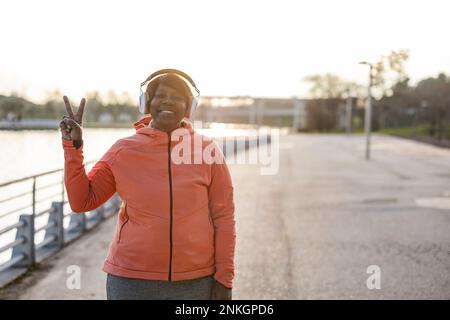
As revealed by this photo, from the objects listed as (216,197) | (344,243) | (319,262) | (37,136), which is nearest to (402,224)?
(344,243)

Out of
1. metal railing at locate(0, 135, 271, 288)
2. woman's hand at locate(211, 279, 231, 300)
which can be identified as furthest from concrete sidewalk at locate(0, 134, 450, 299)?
woman's hand at locate(211, 279, 231, 300)

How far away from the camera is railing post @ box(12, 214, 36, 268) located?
6.81 meters

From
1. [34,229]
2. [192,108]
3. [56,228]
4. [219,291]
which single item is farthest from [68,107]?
[56,228]

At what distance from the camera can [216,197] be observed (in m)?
2.78

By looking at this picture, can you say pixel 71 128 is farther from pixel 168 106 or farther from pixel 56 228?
pixel 56 228

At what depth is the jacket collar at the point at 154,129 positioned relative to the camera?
269cm

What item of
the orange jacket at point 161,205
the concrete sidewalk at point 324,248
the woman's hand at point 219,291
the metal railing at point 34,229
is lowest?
the concrete sidewalk at point 324,248

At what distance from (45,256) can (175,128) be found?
17.2ft

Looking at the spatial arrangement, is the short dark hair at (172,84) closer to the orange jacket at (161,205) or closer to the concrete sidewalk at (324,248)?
the orange jacket at (161,205)

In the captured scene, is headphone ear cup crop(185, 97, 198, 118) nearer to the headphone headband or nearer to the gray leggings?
the headphone headband

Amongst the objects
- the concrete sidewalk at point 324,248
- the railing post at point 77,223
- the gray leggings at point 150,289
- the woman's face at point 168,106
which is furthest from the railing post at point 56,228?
the woman's face at point 168,106

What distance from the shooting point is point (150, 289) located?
2.69 metres

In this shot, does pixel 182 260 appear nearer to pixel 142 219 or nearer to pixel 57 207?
pixel 142 219

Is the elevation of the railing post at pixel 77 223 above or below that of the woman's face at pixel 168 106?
below
